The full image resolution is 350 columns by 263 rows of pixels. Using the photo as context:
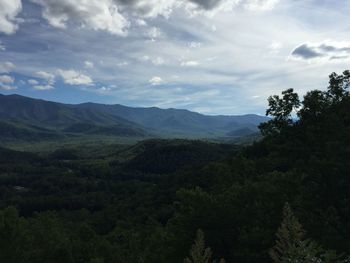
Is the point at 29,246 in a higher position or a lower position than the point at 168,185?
higher

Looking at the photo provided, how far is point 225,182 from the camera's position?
55.8 metres

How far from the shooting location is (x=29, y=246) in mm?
48969

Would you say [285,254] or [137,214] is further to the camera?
[137,214]

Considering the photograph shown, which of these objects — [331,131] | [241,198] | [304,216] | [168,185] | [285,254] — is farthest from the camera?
[168,185]

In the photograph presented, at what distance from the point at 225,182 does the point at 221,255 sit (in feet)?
68.5

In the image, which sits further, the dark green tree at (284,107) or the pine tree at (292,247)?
the dark green tree at (284,107)

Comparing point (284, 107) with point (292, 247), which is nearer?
point (292, 247)

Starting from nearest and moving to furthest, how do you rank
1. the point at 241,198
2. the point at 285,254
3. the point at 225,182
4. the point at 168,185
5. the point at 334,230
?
the point at 285,254 → the point at 334,230 → the point at 241,198 → the point at 225,182 → the point at 168,185

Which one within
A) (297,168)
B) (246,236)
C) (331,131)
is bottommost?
(246,236)

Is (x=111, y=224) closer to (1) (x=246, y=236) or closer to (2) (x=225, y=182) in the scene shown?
(2) (x=225, y=182)

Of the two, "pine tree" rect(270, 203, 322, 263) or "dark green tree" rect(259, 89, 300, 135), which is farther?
"dark green tree" rect(259, 89, 300, 135)

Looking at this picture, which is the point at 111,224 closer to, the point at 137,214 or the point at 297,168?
the point at 137,214

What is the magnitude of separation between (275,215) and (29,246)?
31099 mm

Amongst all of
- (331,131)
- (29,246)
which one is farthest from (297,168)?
(29,246)
